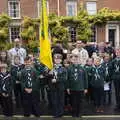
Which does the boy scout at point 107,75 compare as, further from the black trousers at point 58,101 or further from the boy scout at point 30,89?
the boy scout at point 30,89

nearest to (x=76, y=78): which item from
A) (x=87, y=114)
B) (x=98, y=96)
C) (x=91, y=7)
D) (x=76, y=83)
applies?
(x=76, y=83)

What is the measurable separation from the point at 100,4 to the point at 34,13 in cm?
627

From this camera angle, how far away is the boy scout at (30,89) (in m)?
10.9

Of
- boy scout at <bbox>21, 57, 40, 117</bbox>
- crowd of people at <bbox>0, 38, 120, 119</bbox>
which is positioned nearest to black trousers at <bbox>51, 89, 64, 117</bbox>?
crowd of people at <bbox>0, 38, 120, 119</bbox>

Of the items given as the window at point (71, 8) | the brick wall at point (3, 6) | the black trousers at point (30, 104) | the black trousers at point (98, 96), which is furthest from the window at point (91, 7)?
the black trousers at point (30, 104)

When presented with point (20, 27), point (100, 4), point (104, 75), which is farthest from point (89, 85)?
point (100, 4)

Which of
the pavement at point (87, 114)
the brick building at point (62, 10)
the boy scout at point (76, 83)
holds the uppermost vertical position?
the brick building at point (62, 10)

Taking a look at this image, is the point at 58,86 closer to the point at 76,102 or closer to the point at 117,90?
the point at 76,102

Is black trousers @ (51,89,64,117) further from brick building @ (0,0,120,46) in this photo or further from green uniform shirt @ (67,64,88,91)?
brick building @ (0,0,120,46)

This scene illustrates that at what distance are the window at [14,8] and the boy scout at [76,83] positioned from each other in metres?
27.5

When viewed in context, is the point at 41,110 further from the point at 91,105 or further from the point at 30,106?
the point at 91,105

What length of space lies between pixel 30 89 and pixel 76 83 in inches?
46.3

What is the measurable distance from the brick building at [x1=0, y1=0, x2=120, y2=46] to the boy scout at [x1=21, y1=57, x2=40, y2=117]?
84.9 feet

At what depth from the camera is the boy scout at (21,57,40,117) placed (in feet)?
35.7
